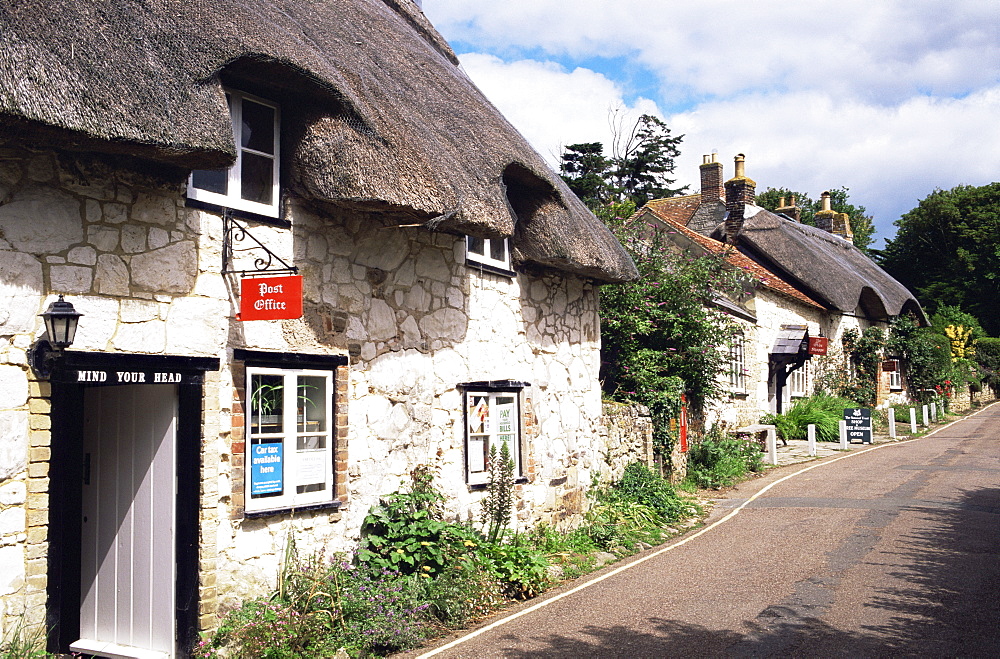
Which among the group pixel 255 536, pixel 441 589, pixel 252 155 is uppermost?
pixel 252 155

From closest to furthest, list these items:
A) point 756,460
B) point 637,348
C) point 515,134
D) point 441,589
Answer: point 441,589 < point 515,134 < point 637,348 < point 756,460

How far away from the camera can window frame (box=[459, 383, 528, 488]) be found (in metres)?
9.06

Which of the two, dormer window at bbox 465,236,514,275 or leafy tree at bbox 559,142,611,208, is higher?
leafy tree at bbox 559,142,611,208

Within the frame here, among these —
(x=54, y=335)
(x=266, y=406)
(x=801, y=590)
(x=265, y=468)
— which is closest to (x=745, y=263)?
(x=801, y=590)

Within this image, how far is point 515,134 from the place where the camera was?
1044 cm

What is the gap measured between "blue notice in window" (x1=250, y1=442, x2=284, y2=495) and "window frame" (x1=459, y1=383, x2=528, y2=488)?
251cm

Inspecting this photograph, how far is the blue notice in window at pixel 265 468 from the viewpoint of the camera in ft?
22.1

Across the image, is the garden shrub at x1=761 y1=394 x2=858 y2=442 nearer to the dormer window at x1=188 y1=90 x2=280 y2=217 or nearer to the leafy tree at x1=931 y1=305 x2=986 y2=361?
the leafy tree at x1=931 y1=305 x2=986 y2=361

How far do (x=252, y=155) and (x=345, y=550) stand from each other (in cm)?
339

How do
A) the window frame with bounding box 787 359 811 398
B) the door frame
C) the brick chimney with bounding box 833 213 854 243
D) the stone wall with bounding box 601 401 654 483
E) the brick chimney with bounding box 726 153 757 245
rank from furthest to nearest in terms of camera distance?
the brick chimney with bounding box 833 213 854 243 < the brick chimney with bounding box 726 153 757 245 < the window frame with bounding box 787 359 811 398 < the stone wall with bounding box 601 401 654 483 < the door frame

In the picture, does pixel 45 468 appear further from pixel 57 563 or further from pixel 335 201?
pixel 335 201

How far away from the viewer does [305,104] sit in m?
7.06

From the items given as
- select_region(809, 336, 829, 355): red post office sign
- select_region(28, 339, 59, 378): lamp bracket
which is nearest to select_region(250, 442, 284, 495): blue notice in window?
select_region(28, 339, 59, 378): lamp bracket

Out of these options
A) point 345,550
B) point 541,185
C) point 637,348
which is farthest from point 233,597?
point 637,348
